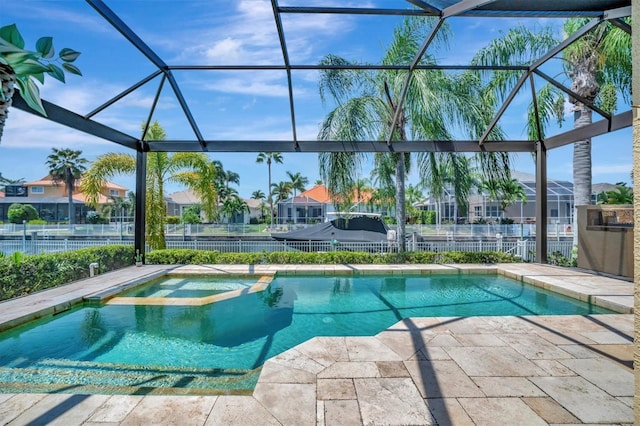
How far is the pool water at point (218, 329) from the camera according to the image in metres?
3.37

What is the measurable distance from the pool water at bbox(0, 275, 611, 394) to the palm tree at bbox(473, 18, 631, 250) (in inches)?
176

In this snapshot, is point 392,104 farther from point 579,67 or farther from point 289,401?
point 289,401

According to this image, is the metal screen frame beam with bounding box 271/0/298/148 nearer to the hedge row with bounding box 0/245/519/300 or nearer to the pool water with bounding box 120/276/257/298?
the hedge row with bounding box 0/245/519/300

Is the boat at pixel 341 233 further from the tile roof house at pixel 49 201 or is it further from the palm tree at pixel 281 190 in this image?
the palm tree at pixel 281 190

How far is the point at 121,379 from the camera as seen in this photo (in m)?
3.34

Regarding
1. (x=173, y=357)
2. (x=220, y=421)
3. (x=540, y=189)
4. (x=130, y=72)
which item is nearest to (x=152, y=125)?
(x=130, y=72)

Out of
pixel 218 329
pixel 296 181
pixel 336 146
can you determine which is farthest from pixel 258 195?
pixel 218 329

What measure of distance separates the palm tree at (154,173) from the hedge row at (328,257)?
46.2 inches

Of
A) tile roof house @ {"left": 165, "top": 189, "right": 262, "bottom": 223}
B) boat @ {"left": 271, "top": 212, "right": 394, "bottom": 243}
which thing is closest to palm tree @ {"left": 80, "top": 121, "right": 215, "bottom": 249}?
boat @ {"left": 271, "top": 212, "right": 394, "bottom": 243}

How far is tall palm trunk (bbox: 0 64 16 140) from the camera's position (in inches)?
58.9

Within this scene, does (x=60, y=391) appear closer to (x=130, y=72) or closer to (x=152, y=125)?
(x=130, y=72)

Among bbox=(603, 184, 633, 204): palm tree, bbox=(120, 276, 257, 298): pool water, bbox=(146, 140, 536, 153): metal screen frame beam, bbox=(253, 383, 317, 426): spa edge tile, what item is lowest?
bbox=(120, 276, 257, 298): pool water

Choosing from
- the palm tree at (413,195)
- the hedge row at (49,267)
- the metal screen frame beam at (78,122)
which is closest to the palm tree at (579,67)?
the metal screen frame beam at (78,122)

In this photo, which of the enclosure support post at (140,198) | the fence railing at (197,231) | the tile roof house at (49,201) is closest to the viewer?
the enclosure support post at (140,198)
